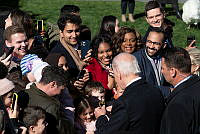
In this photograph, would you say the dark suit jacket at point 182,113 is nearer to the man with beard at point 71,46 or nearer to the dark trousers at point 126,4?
the man with beard at point 71,46

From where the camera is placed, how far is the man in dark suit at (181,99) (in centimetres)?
498

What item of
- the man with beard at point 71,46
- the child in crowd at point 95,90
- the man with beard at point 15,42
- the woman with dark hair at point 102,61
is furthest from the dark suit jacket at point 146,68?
the man with beard at point 15,42

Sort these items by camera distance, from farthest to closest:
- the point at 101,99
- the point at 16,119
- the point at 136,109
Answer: the point at 101,99 → the point at 16,119 → the point at 136,109

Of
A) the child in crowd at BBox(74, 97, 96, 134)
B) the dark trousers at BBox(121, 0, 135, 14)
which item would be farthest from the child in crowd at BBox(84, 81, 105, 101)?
the dark trousers at BBox(121, 0, 135, 14)

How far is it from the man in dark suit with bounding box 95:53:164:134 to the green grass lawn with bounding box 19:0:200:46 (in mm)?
8089

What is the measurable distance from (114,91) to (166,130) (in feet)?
6.96

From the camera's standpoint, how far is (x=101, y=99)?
6719 mm

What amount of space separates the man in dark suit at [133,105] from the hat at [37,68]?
3.51 feet

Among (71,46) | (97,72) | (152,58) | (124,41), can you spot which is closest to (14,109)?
(71,46)

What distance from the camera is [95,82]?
674 cm

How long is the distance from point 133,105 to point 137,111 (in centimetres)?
7

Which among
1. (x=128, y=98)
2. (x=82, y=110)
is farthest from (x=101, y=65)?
(x=128, y=98)

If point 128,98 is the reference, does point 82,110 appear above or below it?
below

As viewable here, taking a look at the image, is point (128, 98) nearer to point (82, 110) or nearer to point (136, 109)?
point (136, 109)
